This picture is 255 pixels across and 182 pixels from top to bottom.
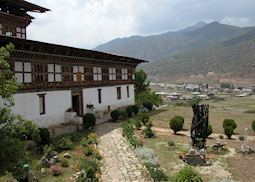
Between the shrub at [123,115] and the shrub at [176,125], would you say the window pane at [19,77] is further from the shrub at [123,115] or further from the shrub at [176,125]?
the shrub at [123,115]

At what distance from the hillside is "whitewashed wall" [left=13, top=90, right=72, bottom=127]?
10743 centimetres

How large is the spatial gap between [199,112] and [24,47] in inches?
483

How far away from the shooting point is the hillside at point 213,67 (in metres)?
138

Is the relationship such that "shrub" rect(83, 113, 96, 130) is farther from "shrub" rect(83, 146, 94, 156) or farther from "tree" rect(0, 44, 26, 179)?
"tree" rect(0, 44, 26, 179)

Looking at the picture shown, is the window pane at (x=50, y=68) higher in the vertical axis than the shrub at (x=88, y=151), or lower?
higher

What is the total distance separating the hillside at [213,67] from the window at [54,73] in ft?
354

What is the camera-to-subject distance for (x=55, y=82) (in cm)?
3044

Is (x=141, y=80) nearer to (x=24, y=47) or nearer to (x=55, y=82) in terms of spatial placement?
(x=55, y=82)

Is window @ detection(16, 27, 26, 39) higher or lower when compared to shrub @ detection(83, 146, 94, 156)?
higher

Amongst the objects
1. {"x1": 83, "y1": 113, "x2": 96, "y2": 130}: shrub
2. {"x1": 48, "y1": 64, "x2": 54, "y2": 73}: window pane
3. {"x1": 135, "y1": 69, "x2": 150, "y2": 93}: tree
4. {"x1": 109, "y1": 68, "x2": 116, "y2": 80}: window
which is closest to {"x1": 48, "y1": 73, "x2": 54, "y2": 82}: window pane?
{"x1": 48, "y1": 64, "x2": 54, "y2": 73}: window pane

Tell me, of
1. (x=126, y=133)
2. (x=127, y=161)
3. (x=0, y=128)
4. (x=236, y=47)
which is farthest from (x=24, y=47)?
(x=236, y=47)

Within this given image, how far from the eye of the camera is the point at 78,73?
34.3m

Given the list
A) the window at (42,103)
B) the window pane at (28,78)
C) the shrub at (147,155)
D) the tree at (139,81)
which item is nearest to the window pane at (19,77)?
the window pane at (28,78)

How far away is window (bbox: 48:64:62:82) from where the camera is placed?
29592 millimetres
